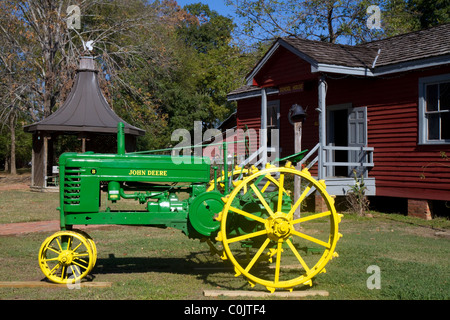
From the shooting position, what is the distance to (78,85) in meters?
22.1

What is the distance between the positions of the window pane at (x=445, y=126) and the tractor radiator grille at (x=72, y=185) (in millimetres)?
9596

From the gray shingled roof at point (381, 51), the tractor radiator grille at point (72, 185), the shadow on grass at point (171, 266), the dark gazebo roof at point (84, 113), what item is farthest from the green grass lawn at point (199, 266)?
the dark gazebo roof at point (84, 113)

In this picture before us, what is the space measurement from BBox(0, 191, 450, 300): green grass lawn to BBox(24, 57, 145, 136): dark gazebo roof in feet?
34.1

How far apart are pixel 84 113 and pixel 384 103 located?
1270cm

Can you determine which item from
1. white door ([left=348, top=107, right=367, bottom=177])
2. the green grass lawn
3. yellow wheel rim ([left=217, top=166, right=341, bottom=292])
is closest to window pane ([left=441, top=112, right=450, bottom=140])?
white door ([left=348, top=107, right=367, bottom=177])

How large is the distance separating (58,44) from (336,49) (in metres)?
16.4

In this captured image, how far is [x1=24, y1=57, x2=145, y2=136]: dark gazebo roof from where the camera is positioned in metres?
20.2

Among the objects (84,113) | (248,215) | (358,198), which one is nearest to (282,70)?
(358,198)

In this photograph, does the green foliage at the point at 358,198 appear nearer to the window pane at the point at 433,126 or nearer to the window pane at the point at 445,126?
the window pane at the point at 433,126

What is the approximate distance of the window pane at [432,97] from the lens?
40.6 feet

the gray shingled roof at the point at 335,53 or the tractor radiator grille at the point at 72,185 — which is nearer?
the tractor radiator grille at the point at 72,185

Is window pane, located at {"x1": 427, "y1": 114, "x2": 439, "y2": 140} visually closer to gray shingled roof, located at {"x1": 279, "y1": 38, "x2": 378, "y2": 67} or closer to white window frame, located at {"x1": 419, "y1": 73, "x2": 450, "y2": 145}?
white window frame, located at {"x1": 419, "y1": 73, "x2": 450, "y2": 145}
